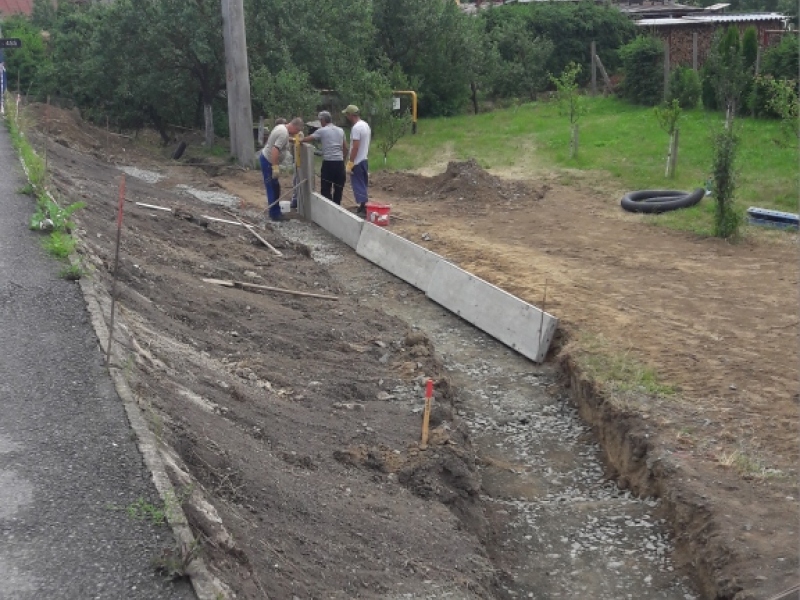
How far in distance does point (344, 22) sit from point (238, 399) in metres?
22.2

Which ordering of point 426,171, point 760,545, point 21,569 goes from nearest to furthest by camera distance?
point 21,569 < point 760,545 < point 426,171

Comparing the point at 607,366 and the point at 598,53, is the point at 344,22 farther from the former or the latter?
the point at 607,366

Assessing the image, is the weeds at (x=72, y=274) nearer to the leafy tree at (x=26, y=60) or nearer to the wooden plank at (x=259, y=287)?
the wooden plank at (x=259, y=287)

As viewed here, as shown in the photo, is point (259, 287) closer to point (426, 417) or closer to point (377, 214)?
point (426, 417)

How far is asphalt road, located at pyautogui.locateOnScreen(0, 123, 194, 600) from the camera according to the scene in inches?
185

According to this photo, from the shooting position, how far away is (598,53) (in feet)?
124

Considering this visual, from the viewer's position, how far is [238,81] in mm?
24188

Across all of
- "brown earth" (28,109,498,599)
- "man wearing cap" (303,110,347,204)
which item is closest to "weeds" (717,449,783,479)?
"brown earth" (28,109,498,599)

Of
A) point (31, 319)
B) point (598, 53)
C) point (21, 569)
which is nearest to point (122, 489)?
point (21, 569)

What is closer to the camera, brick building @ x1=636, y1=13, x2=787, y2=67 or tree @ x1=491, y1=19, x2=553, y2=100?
brick building @ x1=636, y1=13, x2=787, y2=67

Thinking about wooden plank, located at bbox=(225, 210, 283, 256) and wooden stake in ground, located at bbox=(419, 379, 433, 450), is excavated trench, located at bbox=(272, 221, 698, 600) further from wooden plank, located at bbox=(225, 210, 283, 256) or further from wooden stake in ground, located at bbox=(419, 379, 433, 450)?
wooden plank, located at bbox=(225, 210, 283, 256)

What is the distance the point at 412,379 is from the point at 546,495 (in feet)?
6.92

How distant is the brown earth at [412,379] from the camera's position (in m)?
6.34

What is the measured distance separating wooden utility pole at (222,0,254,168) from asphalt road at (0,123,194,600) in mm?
16275
